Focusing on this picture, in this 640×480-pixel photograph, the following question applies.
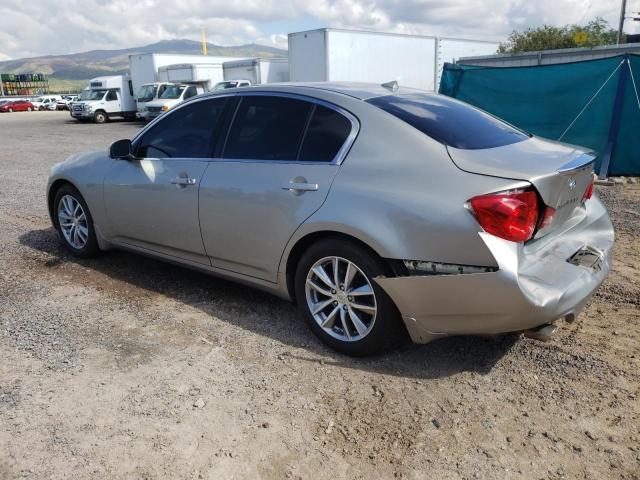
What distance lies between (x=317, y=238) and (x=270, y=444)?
4.11 feet

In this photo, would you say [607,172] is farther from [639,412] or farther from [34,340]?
[34,340]

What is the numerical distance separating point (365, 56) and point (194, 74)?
9581 millimetres

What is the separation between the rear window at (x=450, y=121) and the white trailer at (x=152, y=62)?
26119 millimetres

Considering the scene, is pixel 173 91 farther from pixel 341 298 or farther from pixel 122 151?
pixel 341 298

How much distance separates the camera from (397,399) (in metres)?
2.99

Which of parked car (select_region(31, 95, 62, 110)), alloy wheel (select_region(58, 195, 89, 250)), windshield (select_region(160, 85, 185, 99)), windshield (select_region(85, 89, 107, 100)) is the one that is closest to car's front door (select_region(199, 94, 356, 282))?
alloy wheel (select_region(58, 195, 89, 250))

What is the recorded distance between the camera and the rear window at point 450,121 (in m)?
3.28

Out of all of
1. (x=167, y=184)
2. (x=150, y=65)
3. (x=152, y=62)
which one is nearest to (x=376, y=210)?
(x=167, y=184)

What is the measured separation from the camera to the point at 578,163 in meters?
3.18

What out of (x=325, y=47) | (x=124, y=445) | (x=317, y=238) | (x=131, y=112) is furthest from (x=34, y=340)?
(x=131, y=112)

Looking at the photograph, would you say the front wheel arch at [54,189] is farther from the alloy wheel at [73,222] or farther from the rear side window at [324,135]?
the rear side window at [324,135]

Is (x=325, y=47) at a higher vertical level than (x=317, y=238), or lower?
higher

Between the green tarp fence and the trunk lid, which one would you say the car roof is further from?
the green tarp fence

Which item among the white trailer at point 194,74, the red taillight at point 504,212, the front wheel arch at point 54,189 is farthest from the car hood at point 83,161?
the white trailer at point 194,74
